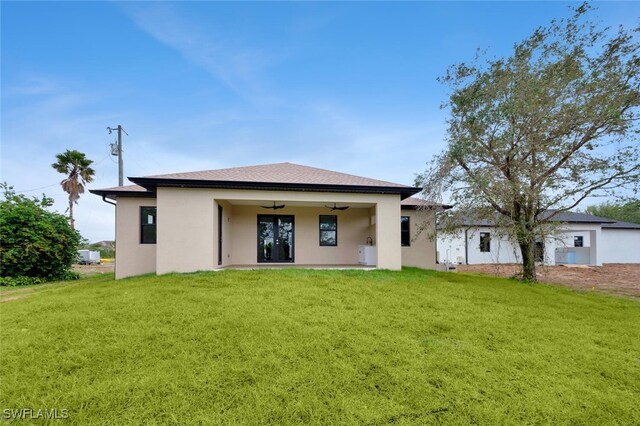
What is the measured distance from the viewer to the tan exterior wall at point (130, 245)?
1127 centimetres

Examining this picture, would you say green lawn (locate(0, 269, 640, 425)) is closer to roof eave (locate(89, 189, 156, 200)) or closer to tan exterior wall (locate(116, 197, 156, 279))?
tan exterior wall (locate(116, 197, 156, 279))

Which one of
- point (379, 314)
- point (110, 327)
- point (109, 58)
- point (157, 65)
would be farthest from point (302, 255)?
point (109, 58)

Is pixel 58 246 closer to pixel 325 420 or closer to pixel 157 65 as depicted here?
pixel 157 65

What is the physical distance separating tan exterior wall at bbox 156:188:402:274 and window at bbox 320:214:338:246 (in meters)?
0.22

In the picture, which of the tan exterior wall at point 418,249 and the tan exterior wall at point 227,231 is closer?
the tan exterior wall at point 227,231

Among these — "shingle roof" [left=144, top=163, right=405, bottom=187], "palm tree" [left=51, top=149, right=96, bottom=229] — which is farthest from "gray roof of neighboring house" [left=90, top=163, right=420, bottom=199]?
"palm tree" [left=51, top=149, right=96, bottom=229]

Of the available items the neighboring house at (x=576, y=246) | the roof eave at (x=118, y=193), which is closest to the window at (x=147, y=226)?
the roof eave at (x=118, y=193)

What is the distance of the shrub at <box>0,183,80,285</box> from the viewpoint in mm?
12078

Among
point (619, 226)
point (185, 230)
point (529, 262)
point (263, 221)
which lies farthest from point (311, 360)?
point (619, 226)

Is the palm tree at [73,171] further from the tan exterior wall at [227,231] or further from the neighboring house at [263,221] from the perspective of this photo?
the tan exterior wall at [227,231]

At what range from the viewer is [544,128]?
10.1m

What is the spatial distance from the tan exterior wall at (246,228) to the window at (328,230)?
22 cm

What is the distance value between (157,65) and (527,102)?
13.6 m

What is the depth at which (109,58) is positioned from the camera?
1114 centimetres
